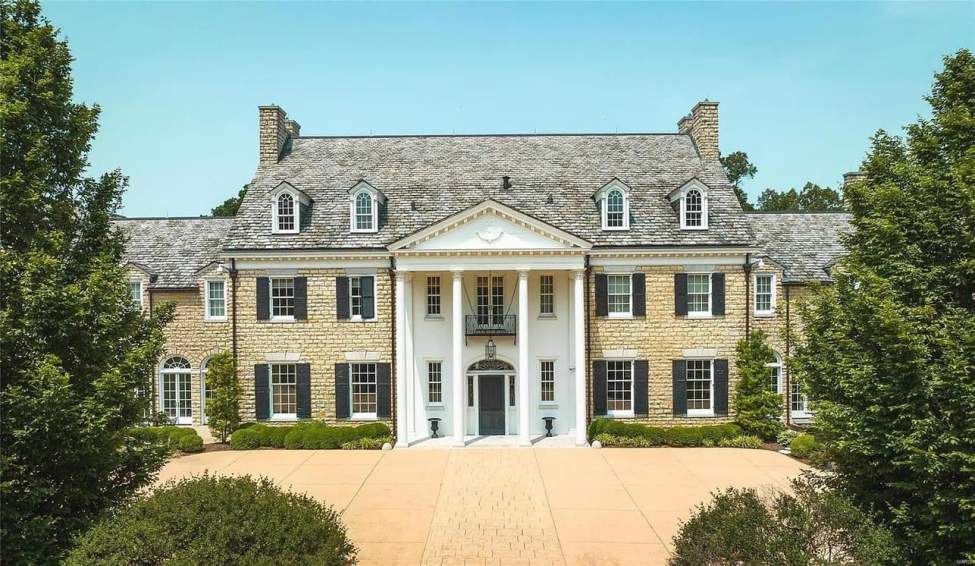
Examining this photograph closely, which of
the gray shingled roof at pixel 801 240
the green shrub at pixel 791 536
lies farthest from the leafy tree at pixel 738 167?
the green shrub at pixel 791 536

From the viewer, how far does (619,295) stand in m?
24.9

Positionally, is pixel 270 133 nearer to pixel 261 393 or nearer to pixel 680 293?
pixel 261 393

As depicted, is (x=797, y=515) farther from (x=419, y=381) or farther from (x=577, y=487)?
(x=419, y=381)

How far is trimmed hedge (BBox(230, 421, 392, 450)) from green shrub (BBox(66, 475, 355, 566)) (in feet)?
39.7

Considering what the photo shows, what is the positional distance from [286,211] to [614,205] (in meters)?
13.8

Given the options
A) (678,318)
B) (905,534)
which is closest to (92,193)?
(905,534)

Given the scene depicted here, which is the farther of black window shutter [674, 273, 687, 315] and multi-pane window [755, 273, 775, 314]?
multi-pane window [755, 273, 775, 314]

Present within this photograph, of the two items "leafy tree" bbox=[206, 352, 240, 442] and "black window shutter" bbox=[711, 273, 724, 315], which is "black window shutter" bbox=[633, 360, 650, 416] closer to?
"black window shutter" bbox=[711, 273, 724, 315]

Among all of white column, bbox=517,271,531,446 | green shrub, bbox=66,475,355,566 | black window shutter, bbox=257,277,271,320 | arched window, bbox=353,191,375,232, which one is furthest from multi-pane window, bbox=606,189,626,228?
green shrub, bbox=66,475,355,566

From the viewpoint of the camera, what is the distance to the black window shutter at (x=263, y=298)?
24734mm

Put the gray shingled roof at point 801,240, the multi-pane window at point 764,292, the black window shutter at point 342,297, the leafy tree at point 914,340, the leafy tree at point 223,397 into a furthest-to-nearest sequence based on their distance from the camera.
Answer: the gray shingled roof at point 801,240
the multi-pane window at point 764,292
the black window shutter at point 342,297
the leafy tree at point 223,397
the leafy tree at point 914,340

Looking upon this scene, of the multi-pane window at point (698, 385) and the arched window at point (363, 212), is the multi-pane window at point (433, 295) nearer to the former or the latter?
the arched window at point (363, 212)

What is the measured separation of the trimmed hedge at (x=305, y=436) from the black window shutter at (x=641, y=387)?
1017cm

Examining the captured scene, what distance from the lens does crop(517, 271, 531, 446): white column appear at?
76.6ft
